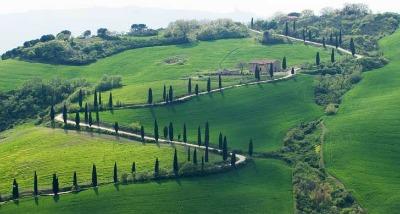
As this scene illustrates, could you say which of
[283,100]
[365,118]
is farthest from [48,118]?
[365,118]

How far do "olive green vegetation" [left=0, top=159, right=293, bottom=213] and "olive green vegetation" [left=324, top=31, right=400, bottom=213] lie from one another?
13.4m

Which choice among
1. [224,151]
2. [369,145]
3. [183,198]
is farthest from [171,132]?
[369,145]

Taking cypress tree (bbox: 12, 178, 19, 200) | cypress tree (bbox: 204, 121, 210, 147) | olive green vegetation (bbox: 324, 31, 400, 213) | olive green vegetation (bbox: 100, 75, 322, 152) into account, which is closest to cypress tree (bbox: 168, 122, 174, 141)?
olive green vegetation (bbox: 100, 75, 322, 152)

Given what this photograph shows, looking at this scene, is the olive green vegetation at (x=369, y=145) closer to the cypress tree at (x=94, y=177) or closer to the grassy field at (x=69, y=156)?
the grassy field at (x=69, y=156)

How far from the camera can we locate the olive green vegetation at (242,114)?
159 meters

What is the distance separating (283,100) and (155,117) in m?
33.5

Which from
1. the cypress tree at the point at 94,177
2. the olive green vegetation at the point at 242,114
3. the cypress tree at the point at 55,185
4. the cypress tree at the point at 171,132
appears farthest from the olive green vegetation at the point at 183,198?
the cypress tree at the point at 171,132

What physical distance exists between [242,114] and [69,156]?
4667cm

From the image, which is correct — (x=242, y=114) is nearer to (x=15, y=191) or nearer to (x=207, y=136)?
(x=207, y=136)

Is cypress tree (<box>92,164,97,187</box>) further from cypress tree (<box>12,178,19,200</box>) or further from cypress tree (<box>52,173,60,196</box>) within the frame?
cypress tree (<box>12,178,19,200</box>)

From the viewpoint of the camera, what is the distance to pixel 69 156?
144125 mm

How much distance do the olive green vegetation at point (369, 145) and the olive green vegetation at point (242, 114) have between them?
1086 centimetres

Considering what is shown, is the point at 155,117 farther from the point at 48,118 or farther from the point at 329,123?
the point at 329,123

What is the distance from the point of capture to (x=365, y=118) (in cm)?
15938
